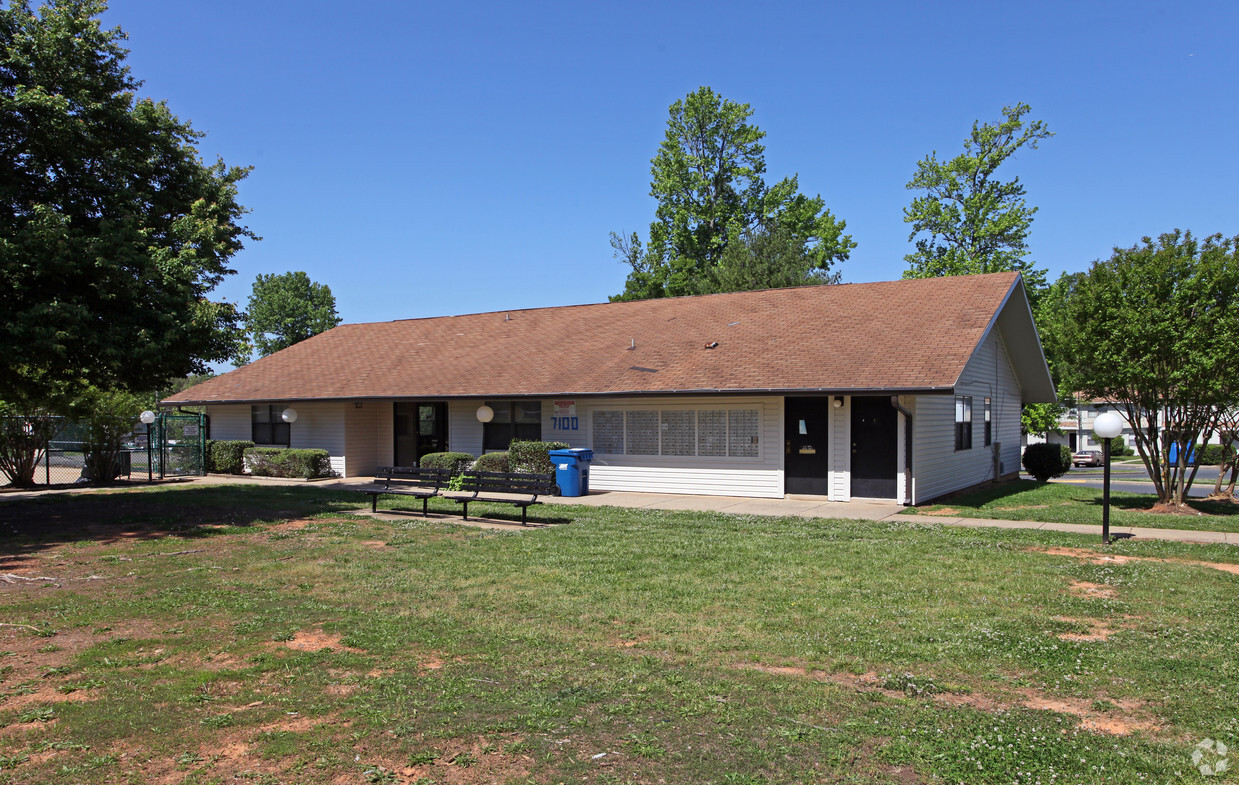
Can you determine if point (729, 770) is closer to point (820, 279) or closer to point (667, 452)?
point (667, 452)

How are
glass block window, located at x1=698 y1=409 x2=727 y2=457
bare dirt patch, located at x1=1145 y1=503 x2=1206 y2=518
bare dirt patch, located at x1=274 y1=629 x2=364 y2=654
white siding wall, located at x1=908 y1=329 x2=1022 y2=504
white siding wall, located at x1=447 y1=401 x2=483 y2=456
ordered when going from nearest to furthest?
1. bare dirt patch, located at x1=274 y1=629 x2=364 y2=654
2. bare dirt patch, located at x1=1145 y1=503 x2=1206 y2=518
3. white siding wall, located at x1=908 y1=329 x2=1022 y2=504
4. glass block window, located at x1=698 y1=409 x2=727 y2=457
5. white siding wall, located at x1=447 y1=401 x2=483 y2=456

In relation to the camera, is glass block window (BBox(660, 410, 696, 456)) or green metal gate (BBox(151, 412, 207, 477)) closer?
glass block window (BBox(660, 410, 696, 456))

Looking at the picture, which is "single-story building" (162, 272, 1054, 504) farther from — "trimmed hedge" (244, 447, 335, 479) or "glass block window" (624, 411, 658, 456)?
"trimmed hedge" (244, 447, 335, 479)

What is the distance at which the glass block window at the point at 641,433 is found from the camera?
19.1 metres

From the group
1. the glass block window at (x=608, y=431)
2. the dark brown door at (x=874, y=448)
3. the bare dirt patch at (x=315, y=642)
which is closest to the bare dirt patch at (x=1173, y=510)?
the dark brown door at (x=874, y=448)

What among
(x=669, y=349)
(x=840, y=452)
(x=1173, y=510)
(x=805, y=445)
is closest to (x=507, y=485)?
(x=805, y=445)

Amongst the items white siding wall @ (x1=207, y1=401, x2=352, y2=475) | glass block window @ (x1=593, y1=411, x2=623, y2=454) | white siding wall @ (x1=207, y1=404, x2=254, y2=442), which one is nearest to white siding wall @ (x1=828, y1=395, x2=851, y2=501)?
glass block window @ (x1=593, y1=411, x2=623, y2=454)

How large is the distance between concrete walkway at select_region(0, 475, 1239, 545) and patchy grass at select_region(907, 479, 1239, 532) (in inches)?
22.8

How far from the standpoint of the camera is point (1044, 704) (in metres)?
5.12

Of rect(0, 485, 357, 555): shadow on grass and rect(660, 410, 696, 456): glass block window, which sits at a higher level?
rect(660, 410, 696, 456): glass block window

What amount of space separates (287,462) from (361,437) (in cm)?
220

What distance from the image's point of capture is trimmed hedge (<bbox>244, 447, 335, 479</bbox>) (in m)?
23.0

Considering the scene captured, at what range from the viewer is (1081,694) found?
528 cm

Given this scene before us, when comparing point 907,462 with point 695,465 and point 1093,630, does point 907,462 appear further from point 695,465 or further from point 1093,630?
point 1093,630
